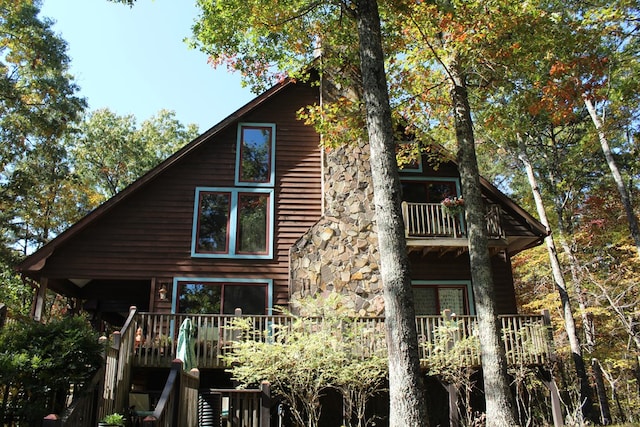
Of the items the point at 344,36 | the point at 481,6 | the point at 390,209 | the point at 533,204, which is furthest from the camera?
the point at 533,204

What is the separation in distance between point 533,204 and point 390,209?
2088cm

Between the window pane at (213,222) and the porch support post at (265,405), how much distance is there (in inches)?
217

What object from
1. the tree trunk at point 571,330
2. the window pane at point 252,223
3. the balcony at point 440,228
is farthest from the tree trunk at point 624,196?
the window pane at point 252,223

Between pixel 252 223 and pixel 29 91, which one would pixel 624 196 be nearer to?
pixel 252 223

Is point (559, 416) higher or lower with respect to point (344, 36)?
lower

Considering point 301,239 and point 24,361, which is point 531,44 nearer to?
point 301,239

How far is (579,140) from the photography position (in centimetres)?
2412

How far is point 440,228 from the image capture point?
14.5 meters

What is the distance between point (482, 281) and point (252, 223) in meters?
7.21

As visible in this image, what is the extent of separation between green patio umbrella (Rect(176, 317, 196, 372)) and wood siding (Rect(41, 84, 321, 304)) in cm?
315

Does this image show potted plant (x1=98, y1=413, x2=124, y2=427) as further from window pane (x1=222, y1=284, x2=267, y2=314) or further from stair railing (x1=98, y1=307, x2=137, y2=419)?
window pane (x1=222, y1=284, x2=267, y2=314)

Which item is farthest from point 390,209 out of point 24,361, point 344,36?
point 344,36

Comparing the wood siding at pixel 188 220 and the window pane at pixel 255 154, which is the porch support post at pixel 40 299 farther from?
the window pane at pixel 255 154

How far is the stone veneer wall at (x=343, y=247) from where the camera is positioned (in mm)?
13953
